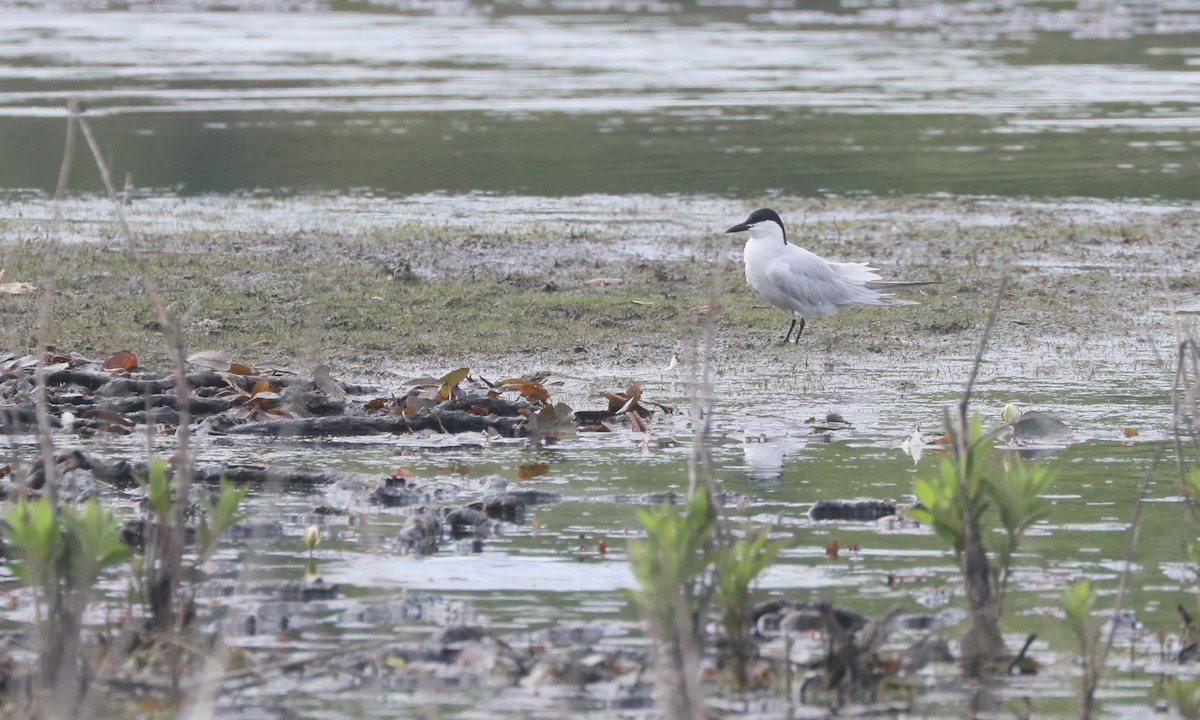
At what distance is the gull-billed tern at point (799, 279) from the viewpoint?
36.3ft

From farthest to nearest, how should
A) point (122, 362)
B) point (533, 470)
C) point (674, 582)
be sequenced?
point (122, 362) < point (533, 470) < point (674, 582)

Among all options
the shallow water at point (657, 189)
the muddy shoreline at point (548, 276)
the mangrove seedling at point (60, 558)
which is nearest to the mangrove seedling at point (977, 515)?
the shallow water at point (657, 189)

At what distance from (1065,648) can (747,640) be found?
100 cm

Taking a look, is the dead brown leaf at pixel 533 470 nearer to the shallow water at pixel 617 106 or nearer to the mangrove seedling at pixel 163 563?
the mangrove seedling at pixel 163 563

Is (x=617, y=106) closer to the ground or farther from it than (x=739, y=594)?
closer to the ground

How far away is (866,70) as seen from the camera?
29375 mm

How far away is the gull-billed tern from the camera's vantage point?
1105cm

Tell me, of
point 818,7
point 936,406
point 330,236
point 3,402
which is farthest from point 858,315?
point 818,7

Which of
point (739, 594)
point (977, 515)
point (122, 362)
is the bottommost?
point (122, 362)

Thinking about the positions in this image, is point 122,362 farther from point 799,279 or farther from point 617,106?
point 617,106

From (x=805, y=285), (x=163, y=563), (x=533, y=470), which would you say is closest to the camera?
(x=163, y=563)

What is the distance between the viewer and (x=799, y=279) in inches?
434

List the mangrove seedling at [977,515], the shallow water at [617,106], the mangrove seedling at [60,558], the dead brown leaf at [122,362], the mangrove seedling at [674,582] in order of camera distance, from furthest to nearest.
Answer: the shallow water at [617,106] → the dead brown leaf at [122,362] → the mangrove seedling at [977,515] → the mangrove seedling at [60,558] → the mangrove seedling at [674,582]

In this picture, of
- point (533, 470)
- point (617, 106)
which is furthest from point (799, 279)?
point (617, 106)
